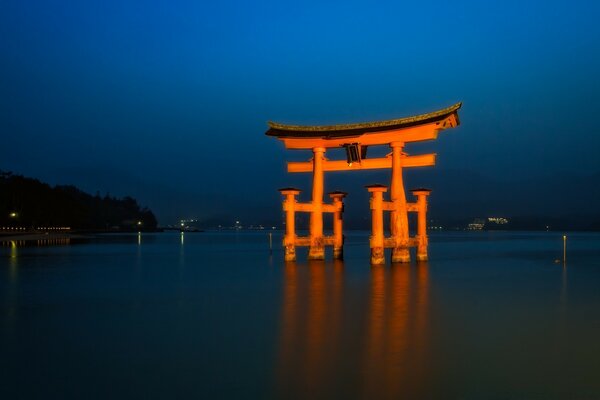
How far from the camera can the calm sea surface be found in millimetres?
5982

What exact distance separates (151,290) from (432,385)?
11055mm

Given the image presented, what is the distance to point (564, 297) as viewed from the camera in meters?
13.9

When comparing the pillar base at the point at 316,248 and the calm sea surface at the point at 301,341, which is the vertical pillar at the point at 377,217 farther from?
the calm sea surface at the point at 301,341

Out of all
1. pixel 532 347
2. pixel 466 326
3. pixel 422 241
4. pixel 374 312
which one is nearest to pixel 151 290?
pixel 374 312

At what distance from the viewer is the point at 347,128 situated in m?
21.4

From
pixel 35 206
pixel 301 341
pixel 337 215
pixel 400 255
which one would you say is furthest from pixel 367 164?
pixel 35 206

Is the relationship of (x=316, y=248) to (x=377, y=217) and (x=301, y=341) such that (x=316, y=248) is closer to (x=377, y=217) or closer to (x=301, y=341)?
(x=377, y=217)

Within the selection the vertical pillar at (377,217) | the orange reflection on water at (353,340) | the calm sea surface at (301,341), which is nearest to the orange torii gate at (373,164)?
the vertical pillar at (377,217)

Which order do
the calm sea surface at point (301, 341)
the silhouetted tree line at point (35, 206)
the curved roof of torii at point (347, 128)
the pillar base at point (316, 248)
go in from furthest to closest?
the silhouetted tree line at point (35, 206) < the pillar base at point (316, 248) < the curved roof of torii at point (347, 128) < the calm sea surface at point (301, 341)

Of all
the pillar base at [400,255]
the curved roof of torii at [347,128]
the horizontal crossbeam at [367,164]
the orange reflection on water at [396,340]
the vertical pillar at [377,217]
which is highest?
the curved roof of torii at [347,128]

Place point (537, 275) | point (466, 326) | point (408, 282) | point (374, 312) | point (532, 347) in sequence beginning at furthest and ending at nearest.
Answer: point (537, 275)
point (408, 282)
point (374, 312)
point (466, 326)
point (532, 347)

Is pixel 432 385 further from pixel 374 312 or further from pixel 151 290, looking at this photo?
pixel 151 290

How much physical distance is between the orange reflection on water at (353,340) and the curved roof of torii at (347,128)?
256 inches

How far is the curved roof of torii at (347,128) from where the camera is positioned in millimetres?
19812
